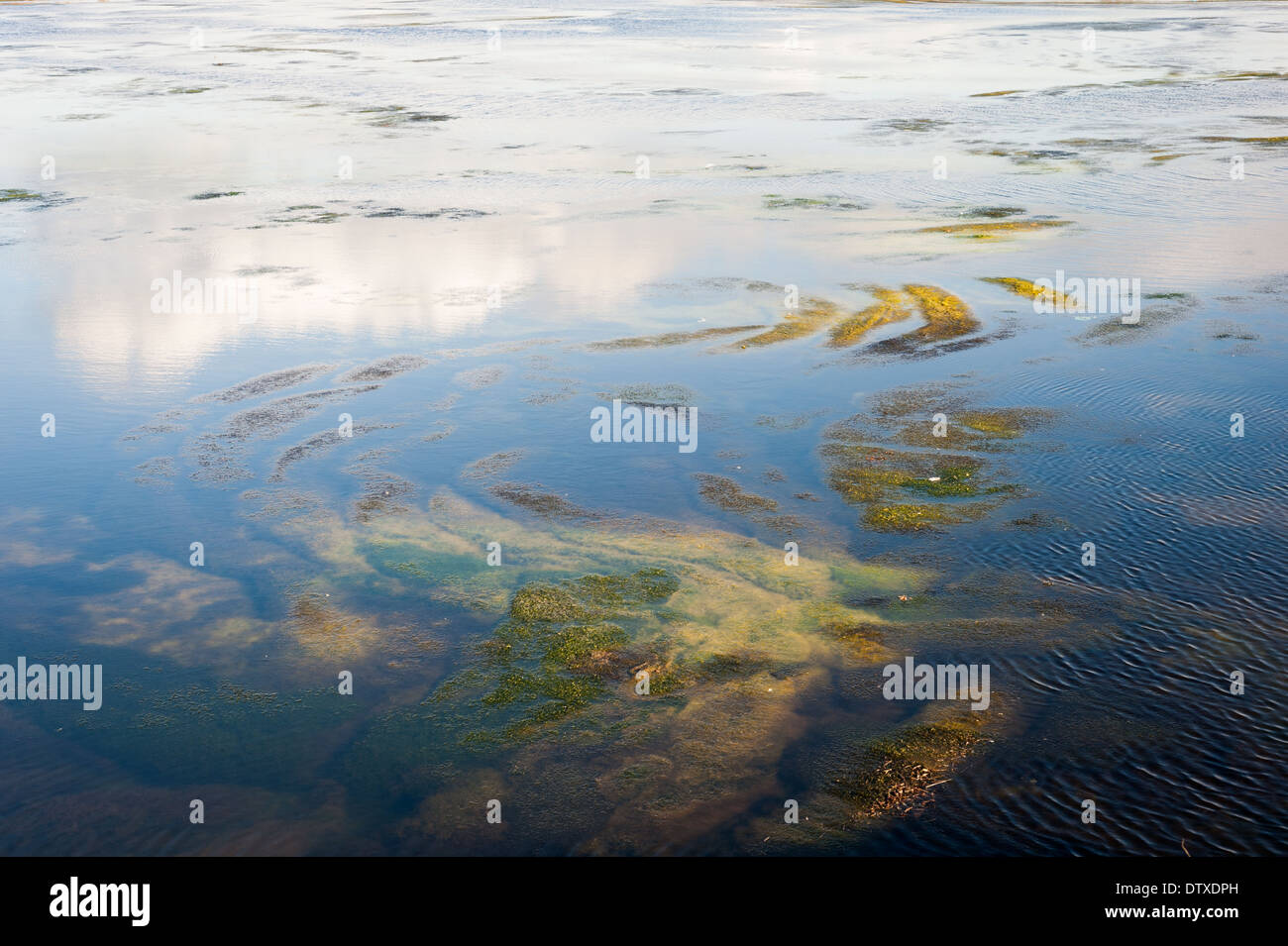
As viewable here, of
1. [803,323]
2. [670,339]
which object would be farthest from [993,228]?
[670,339]

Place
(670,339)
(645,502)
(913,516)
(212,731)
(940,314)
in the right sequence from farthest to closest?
1. (940,314)
2. (670,339)
3. (645,502)
4. (913,516)
5. (212,731)

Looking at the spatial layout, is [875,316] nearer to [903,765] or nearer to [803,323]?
[803,323]

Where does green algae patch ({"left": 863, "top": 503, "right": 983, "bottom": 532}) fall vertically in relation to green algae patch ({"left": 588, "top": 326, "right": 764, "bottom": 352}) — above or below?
below

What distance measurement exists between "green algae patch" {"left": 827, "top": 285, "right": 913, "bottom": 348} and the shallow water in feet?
0.35

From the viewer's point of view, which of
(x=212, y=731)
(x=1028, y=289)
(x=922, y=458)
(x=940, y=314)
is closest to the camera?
(x=212, y=731)

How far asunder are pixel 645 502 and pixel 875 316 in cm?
573

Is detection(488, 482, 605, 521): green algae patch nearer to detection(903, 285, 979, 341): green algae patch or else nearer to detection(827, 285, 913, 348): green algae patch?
detection(827, 285, 913, 348): green algae patch

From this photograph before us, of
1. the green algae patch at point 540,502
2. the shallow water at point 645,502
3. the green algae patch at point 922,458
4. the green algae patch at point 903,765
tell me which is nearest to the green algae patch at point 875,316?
the shallow water at point 645,502

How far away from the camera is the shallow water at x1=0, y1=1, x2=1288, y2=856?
6707mm

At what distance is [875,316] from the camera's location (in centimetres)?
1473

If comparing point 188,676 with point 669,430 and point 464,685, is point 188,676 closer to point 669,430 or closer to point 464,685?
point 464,685

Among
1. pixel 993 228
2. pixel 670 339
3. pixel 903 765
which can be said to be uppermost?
pixel 993 228

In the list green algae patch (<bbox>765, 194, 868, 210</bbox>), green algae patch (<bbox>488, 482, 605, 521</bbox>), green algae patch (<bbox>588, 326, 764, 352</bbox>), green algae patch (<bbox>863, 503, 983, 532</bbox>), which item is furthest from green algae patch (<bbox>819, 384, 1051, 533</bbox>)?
green algae patch (<bbox>765, 194, 868, 210</bbox>)
